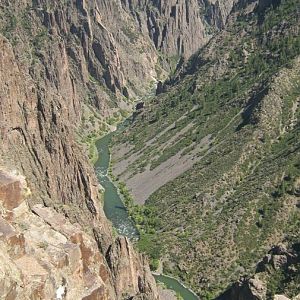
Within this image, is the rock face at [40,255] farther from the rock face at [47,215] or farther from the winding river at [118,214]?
the winding river at [118,214]

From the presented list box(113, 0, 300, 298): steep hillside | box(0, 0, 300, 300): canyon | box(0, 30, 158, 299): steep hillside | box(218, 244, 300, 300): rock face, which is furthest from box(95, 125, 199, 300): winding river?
box(0, 30, 158, 299): steep hillside

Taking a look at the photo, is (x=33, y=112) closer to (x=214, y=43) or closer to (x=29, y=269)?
(x=29, y=269)

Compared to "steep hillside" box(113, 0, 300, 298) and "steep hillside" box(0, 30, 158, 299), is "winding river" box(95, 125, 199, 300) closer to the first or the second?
"steep hillside" box(113, 0, 300, 298)

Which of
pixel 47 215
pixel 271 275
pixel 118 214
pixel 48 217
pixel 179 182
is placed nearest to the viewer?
pixel 48 217

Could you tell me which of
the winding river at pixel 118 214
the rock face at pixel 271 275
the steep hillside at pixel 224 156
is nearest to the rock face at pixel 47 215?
the rock face at pixel 271 275

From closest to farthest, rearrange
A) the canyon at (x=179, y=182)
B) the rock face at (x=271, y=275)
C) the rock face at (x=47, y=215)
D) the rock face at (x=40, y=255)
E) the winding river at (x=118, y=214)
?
1. the rock face at (x=40, y=255)
2. the rock face at (x=47, y=215)
3. the canyon at (x=179, y=182)
4. the rock face at (x=271, y=275)
5. the winding river at (x=118, y=214)

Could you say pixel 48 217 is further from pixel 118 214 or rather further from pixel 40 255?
pixel 118 214

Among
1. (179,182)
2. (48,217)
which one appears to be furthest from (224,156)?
(48,217)

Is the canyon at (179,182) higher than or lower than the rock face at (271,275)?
higher
